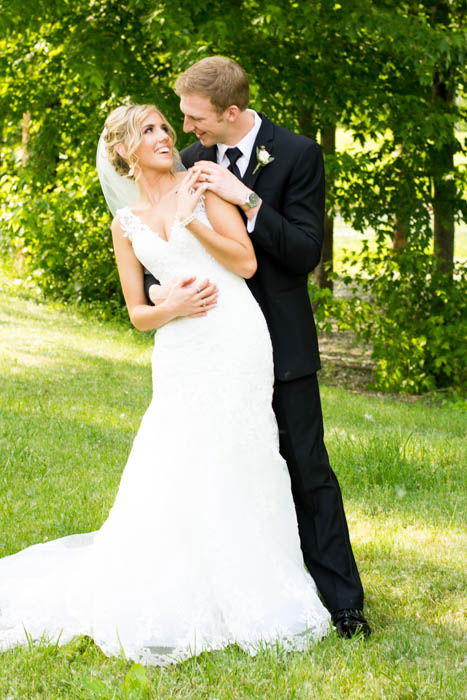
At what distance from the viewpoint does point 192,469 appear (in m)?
3.55

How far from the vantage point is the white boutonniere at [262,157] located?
343cm

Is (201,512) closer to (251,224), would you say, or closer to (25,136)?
(251,224)

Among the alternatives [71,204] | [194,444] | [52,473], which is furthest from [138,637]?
[71,204]

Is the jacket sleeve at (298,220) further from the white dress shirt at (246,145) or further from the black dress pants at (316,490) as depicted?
→ the black dress pants at (316,490)

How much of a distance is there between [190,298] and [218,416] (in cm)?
49

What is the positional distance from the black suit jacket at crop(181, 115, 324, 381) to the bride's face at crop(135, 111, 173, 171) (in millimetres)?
271

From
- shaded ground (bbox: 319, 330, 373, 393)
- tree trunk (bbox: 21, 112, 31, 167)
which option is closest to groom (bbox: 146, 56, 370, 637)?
shaded ground (bbox: 319, 330, 373, 393)

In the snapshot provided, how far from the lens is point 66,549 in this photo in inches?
167

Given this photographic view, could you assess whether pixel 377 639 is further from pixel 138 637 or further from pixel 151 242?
pixel 151 242

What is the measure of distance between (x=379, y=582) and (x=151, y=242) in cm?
193

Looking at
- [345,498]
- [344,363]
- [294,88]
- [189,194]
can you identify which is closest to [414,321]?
[344,363]

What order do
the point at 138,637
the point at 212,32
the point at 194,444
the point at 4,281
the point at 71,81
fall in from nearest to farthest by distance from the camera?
the point at 138,637
the point at 194,444
the point at 212,32
the point at 71,81
the point at 4,281

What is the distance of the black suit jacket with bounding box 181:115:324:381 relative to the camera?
3.37m

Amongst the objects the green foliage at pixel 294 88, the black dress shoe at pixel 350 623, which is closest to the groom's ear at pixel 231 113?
the black dress shoe at pixel 350 623
